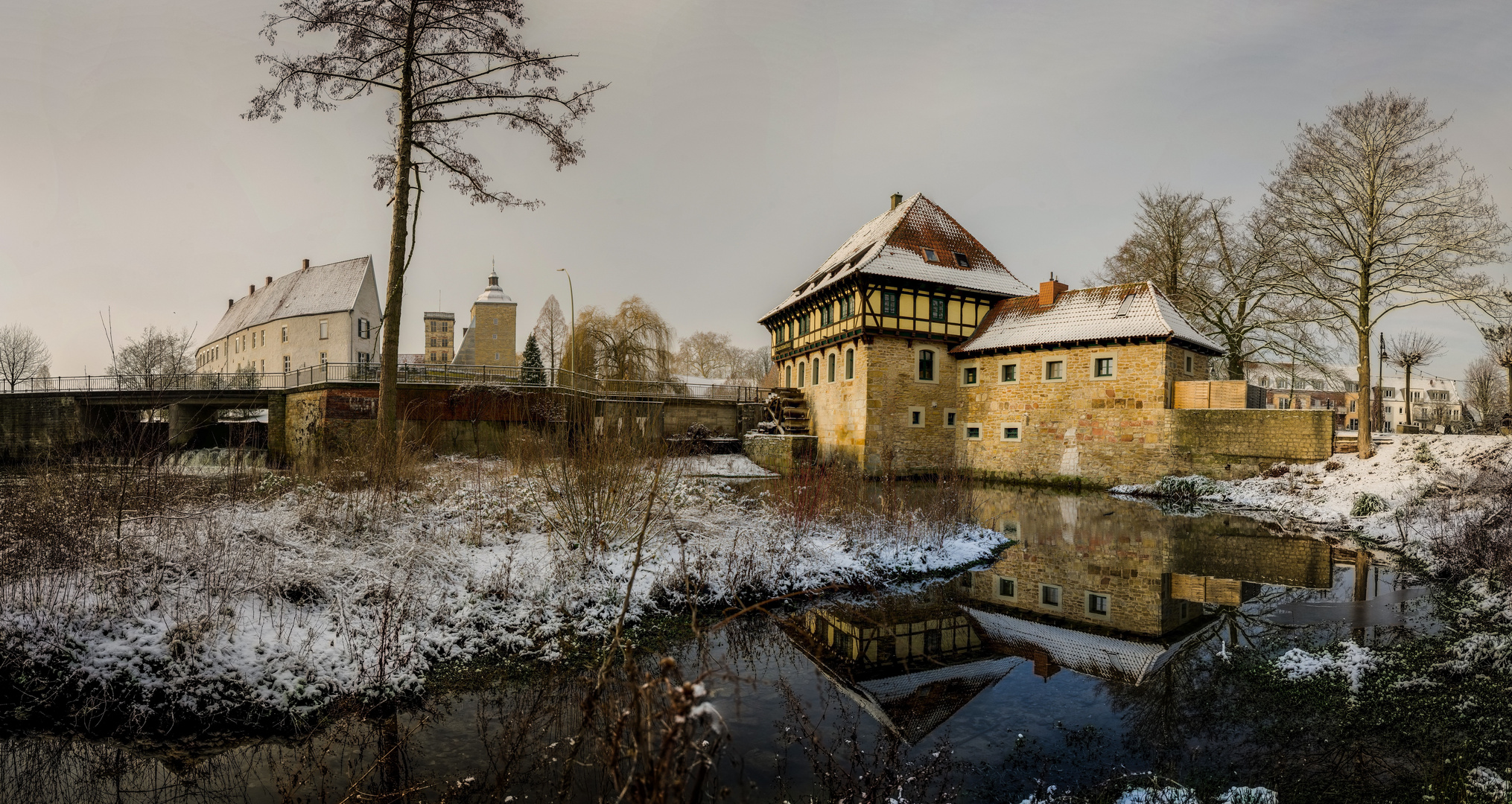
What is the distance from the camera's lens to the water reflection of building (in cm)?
575

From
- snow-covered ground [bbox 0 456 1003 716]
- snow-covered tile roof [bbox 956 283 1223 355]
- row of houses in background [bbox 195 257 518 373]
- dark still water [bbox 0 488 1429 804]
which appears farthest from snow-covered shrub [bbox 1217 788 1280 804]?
row of houses in background [bbox 195 257 518 373]

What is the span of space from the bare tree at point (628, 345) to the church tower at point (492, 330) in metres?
22.2

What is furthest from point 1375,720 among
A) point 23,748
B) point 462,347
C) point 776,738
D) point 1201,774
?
point 462,347

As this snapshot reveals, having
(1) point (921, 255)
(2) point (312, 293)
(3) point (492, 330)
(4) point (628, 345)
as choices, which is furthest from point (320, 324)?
(1) point (921, 255)

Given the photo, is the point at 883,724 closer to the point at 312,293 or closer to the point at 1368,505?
the point at 1368,505

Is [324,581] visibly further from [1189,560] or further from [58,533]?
[1189,560]

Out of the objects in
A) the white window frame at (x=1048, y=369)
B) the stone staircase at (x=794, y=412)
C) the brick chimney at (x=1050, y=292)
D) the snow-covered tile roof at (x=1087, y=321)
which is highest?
the brick chimney at (x=1050, y=292)

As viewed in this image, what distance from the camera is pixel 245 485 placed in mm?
10211

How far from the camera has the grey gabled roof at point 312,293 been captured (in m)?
43.8

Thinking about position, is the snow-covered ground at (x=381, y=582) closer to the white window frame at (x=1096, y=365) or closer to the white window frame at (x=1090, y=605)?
the white window frame at (x=1090, y=605)

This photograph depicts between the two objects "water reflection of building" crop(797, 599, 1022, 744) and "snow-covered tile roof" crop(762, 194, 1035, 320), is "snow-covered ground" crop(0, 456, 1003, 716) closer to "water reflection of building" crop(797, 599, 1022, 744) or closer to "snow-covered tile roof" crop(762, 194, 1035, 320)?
"water reflection of building" crop(797, 599, 1022, 744)

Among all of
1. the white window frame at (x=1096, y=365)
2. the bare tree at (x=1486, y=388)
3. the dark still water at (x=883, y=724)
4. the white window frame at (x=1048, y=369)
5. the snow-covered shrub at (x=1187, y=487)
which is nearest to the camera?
the dark still water at (x=883, y=724)

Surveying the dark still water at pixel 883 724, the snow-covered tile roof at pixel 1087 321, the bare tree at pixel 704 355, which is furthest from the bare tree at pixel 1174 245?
the bare tree at pixel 704 355

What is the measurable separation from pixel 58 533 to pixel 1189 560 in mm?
14802
